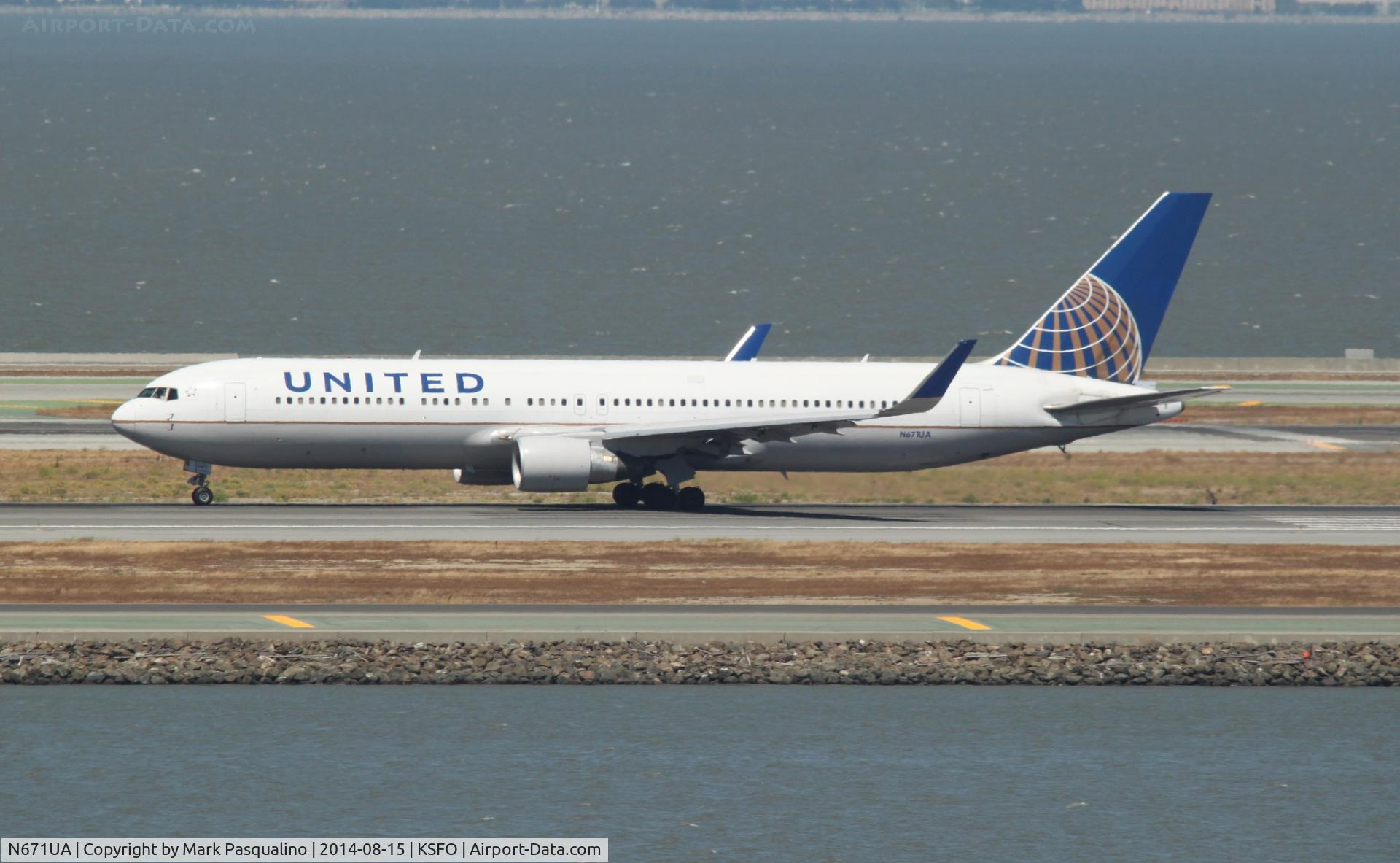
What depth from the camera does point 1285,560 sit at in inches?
1719

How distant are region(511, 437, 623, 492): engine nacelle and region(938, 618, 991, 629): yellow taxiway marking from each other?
1658 cm

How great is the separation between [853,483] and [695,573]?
1468 centimetres

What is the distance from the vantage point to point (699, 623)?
35.7 metres

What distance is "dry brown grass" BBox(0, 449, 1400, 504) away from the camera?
55.5 meters

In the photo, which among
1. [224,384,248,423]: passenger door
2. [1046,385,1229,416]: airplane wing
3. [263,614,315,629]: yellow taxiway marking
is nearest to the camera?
[263,614,315,629]: yellow taxiway marking

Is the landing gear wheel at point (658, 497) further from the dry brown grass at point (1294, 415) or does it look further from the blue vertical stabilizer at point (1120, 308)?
the dry brown grass at point (1294, 415)

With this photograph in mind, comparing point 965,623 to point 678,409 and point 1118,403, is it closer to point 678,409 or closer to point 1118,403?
point 678,409

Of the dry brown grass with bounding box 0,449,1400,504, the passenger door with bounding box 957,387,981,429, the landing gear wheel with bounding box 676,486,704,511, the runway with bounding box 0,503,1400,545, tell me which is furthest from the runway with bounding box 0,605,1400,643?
the dry brown grass with bounding box 0,449,1400,504

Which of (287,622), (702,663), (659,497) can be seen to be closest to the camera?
(702,663)

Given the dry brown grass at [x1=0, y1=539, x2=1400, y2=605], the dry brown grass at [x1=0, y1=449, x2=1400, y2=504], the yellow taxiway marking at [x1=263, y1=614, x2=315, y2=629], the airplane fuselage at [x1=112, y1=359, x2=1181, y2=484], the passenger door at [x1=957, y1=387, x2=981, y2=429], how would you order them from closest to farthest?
the yellow taxiway marking at [x1=263, y1=614, x2=315, y2=629]
the dry brown grass at [x1=0, y1=539, x2=1400, y2=605]
the airplane fuselage at [x1=112, y1=359, x2=1181, y2=484]
the passenger door at [x1=957, y1=387, x2=981, y2=429]
the dry brown grass at [x1=0, y1=449, x2=1400, y2=504]

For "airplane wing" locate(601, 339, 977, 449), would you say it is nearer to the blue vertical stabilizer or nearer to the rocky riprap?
the blue vertical stabilizer

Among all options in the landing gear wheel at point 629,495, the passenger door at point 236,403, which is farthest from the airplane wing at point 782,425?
the passenger door at point 236,403

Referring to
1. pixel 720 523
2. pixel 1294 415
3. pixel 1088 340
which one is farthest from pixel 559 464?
pixel 1294 415

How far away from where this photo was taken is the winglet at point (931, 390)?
50.4 meters
